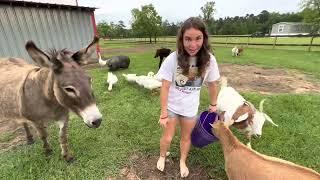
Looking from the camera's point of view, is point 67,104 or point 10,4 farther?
point 10,4

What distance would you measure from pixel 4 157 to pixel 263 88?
6.42m

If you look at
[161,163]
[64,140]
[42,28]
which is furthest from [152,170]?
[42,28]

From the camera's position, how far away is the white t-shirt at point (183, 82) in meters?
3.09

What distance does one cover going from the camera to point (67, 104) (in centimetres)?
295

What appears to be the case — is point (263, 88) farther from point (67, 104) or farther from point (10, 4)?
point (10, 4)

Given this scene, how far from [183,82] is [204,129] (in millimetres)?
846

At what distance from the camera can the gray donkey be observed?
9.12 feet

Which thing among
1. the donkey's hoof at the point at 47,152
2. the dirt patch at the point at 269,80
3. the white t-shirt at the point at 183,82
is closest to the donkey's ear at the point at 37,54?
the white t-shirt at the point at 183,82

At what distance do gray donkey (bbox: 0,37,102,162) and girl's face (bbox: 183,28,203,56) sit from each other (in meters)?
1.07

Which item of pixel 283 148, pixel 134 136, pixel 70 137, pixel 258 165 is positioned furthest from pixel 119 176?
pixel 283 148

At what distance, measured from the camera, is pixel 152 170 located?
3.68 metres

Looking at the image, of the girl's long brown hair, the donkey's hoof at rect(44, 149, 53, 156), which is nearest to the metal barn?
the girl's long brown hair

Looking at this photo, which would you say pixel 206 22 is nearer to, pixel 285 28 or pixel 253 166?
pixel 253 166

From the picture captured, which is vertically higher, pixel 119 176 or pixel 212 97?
pixel 212 97
